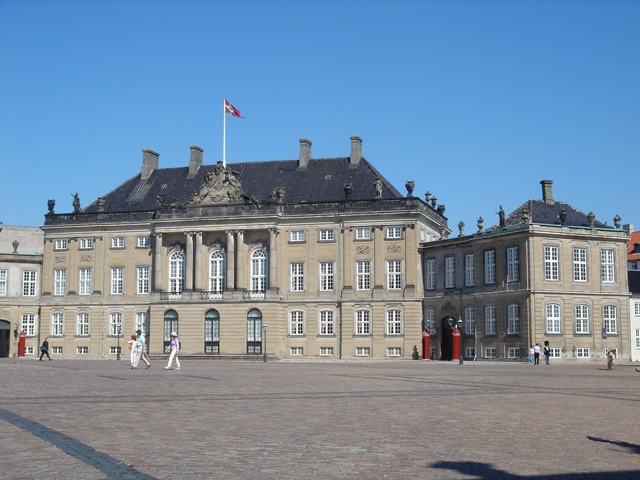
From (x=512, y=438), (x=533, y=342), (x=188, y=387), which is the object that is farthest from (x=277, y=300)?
(x=512, y=438)

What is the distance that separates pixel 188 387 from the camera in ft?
80.0

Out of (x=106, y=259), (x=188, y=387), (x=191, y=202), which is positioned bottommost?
(x=188, y=387)

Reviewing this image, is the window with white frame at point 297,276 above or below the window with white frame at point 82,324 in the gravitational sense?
above

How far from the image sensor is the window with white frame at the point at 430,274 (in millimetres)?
64188

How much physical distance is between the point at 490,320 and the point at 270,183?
23795 millimetres

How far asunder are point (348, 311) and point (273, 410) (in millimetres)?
48816

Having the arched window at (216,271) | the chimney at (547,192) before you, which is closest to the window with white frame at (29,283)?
the arched window at (216,271)

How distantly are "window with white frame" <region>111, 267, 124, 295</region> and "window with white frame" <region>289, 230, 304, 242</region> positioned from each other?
51.9 feet

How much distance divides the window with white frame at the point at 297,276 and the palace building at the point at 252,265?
0.08 metres

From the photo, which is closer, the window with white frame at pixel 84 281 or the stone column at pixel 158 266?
the stone column at pixel 158 266

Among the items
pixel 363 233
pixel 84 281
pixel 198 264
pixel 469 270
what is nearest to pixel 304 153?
pixel 363 233

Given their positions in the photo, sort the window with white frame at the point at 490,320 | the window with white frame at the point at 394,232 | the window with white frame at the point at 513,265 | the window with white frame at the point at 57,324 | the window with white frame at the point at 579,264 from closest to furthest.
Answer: the window with white frame at the point at 513,265 → the window with white frame at the point at 579,264 → the window with white frame at the point at 490,320 → the window with white frame at the point at 394,232 → the window with white frame at the point at 57,324

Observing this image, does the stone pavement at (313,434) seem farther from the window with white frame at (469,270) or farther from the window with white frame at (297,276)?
the window with white frame at (297,276)

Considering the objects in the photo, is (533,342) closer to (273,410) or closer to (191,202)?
(191,202)
